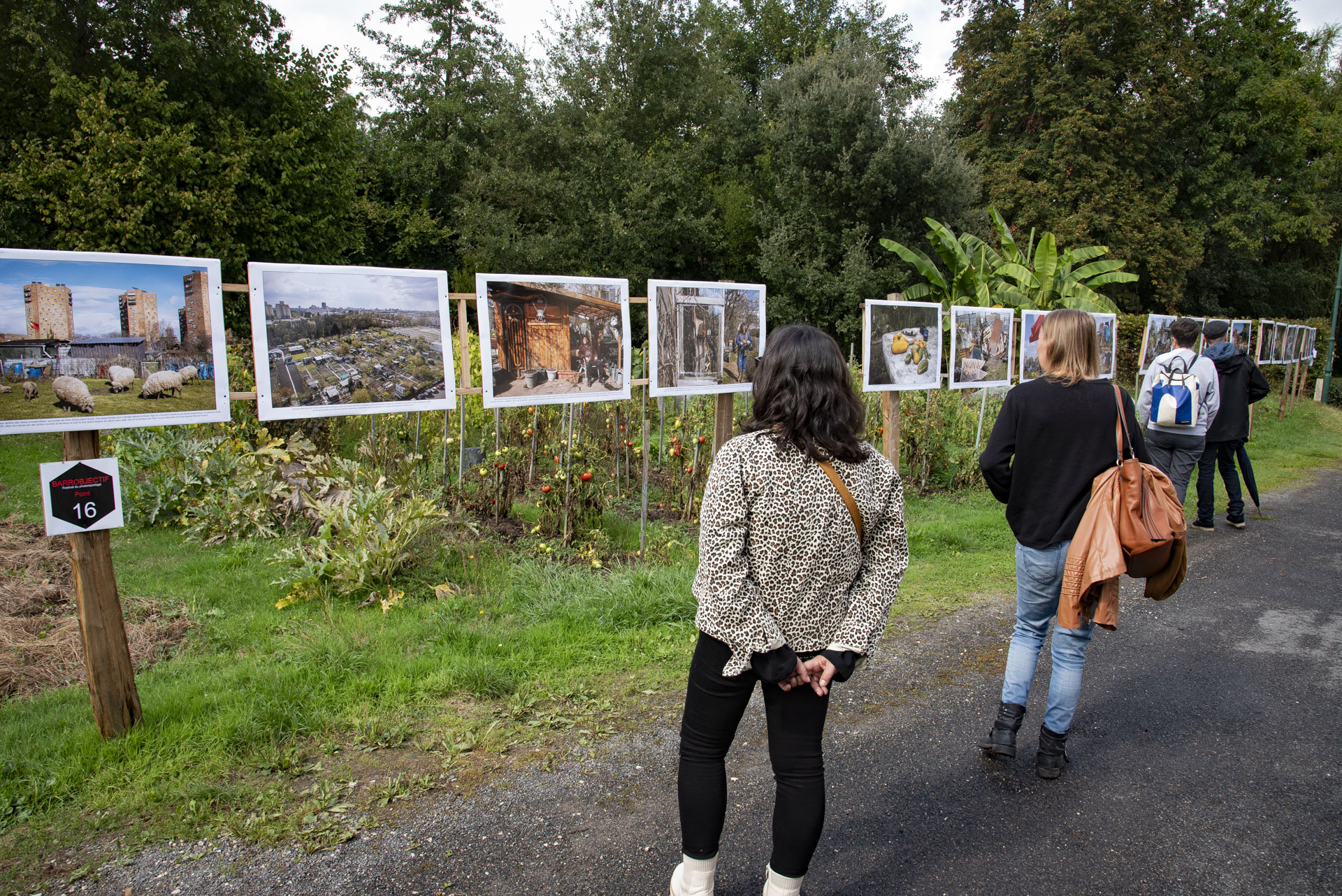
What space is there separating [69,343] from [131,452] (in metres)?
4.12

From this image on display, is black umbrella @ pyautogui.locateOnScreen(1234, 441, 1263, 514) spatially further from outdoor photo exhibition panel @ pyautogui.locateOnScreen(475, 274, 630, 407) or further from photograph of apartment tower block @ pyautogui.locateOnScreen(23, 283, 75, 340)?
photograph of apartment tower block @ pyautogui.locateOnScreen(23, 283, 75, 340)

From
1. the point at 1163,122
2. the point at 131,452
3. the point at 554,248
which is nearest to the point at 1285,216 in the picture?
the point at 1163,122

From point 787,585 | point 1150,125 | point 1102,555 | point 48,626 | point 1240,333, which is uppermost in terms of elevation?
point 1150,125

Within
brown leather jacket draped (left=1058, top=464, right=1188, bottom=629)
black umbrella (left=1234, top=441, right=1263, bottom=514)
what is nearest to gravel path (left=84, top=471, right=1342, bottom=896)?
brown leather jacket draped (left=1058, top=464, right=1188, bottom=629)

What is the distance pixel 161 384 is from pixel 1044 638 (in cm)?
389

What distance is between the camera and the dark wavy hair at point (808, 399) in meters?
2.20

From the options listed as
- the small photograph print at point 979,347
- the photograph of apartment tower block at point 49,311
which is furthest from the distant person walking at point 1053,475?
the small photograph print at point 979,347

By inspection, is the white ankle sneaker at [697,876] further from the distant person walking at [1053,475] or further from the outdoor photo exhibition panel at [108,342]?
the outdoor photo exhibition panel at [108,342]

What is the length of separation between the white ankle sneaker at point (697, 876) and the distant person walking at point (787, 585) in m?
0.02

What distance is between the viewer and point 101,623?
322 cm

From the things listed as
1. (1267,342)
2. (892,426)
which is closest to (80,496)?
(892,426)

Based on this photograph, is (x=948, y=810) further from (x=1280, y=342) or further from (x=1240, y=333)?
(x=1280, y=342)

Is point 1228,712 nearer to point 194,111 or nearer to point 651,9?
point 194,111

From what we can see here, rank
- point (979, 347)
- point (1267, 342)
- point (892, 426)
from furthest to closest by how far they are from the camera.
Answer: point (1267, 342), point (979, 347), point (892, 426)
